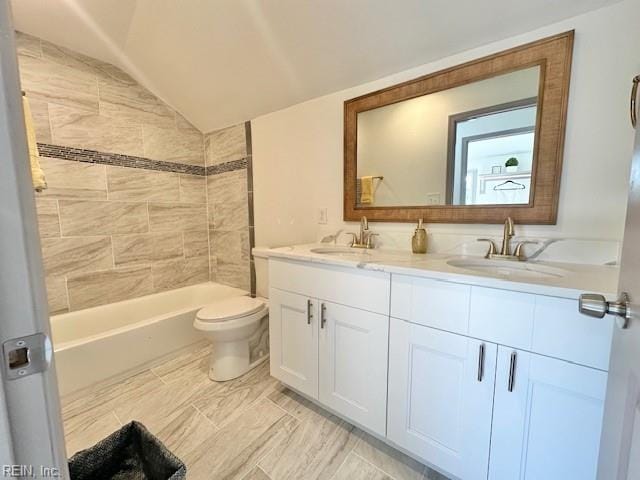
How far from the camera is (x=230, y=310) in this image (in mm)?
1859

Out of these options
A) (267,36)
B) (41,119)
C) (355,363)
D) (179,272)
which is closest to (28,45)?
(41,119)

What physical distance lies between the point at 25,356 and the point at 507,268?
1.51 m

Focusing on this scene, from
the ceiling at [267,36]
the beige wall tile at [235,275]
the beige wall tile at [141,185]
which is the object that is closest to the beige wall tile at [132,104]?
the ceiling at [267,36]

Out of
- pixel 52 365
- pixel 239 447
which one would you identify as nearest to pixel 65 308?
pixel 239 447

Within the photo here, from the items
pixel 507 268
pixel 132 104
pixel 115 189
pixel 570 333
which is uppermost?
pixel 132 104

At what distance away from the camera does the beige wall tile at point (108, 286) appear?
2119mm

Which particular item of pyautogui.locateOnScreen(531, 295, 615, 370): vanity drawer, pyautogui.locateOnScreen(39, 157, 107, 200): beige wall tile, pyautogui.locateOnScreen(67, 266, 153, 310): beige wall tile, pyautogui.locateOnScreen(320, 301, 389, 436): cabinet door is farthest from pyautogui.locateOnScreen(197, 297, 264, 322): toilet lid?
pyautogui.locateOnScreen(531, 295, 615, 370): vanity drawer

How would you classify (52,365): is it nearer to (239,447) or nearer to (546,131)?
(239,447)

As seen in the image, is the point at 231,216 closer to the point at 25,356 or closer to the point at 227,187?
the point at 227,187

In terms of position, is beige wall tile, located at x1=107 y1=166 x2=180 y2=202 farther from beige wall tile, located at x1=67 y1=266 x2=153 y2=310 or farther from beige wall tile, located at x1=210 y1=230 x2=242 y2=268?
beige wall tile, located at x1=67 y1=266 x2=153 y2=310

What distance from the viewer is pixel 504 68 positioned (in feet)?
4.19

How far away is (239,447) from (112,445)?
568mm

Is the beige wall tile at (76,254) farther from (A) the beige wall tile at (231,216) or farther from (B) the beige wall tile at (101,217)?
(A) the beige wall tile at (231,216)

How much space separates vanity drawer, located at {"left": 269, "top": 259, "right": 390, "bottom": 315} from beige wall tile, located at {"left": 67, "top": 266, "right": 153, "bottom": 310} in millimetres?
1532
